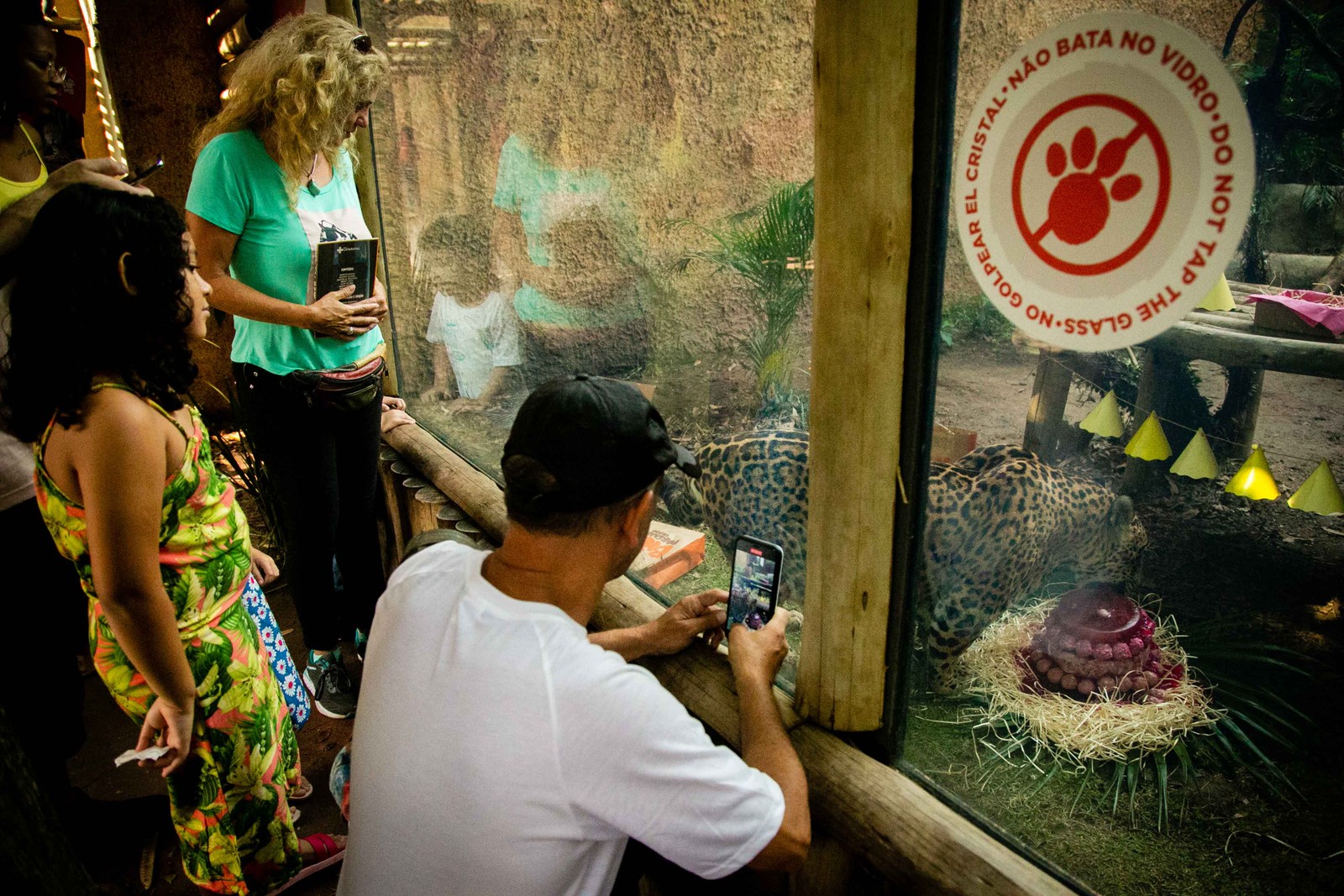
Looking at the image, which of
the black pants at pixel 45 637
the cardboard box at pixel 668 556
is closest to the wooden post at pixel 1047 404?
the cardboard box at pixel 668 556

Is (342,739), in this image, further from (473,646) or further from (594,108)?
(594,108)

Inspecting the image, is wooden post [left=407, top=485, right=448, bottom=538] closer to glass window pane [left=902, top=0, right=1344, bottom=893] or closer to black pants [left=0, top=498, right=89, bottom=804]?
black pants [left=0, top=498, right=89, bottom=804]

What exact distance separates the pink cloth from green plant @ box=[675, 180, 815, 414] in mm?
962

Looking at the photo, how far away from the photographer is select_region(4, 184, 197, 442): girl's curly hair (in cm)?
153

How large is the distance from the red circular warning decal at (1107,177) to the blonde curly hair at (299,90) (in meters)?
2.08

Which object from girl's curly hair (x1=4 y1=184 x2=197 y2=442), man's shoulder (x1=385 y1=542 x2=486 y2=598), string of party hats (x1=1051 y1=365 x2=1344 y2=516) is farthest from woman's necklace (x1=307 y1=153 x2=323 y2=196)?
string of party hats (x1=1051 y1=365 x2=1344 y2=516)

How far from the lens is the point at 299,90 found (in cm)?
242

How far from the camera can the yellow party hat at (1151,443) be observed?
4.08ft

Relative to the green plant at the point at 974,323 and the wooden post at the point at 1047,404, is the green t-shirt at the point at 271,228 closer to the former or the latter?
the green plant at the point at 974,323

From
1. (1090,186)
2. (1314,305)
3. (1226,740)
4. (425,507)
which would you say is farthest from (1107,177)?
(425,507)

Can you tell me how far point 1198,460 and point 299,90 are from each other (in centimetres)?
256

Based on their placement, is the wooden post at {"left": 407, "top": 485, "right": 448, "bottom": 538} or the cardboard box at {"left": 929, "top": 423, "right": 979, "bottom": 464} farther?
the wooden post at {"left": 407, "top": 485, "right": 448, "bottom": 538}

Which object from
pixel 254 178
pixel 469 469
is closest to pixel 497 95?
pixel 254 178

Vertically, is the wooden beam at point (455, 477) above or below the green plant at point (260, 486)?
above
